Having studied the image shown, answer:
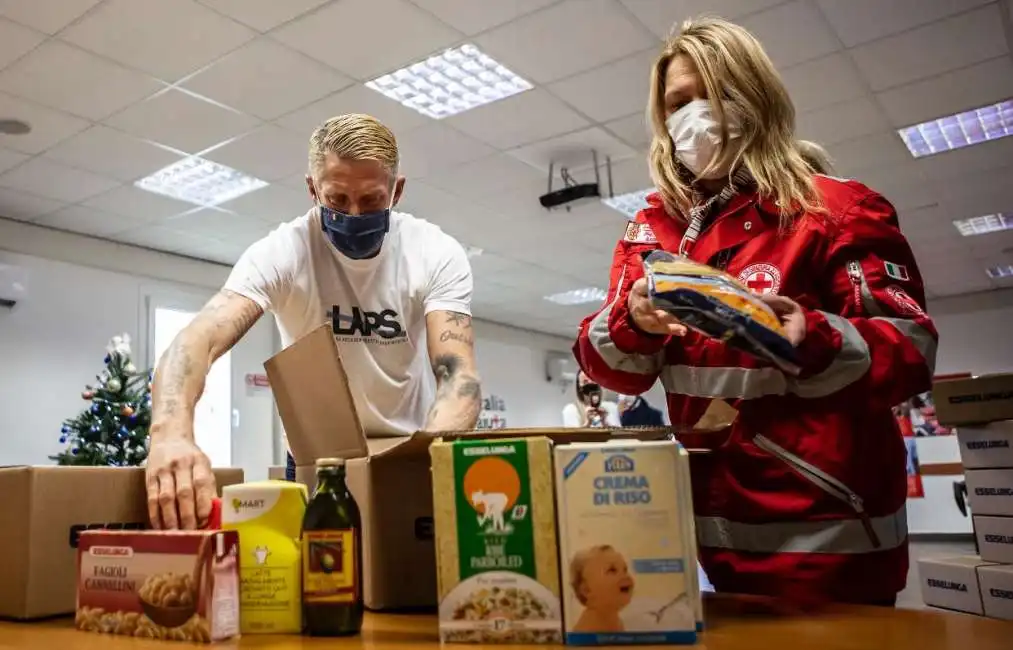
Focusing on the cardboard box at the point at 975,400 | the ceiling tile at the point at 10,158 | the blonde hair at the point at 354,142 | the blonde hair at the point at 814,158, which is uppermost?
the ceiling tile at the point at 10,158

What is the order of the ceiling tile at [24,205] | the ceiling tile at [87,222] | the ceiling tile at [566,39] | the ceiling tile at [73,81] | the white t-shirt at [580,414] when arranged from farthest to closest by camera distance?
1. the white t-shirt at [580,414]
2. the ceiling tile at [87,222]
3. the ceiling tile at [24,205]
4. the ceiling tile at [73,81]
5. the ceiling tile at [566,39]

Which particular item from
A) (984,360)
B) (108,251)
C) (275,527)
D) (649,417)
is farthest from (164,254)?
(984,360)

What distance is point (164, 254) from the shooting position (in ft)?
23.1

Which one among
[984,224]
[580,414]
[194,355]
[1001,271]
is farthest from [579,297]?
[194,355]

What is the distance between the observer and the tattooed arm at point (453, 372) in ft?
4.90

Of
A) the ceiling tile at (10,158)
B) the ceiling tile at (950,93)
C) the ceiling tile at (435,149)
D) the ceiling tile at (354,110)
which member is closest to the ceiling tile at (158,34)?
the ceiling tile at (354,110)

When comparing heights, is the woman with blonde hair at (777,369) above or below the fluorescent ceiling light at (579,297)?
below

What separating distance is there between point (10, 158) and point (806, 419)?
5.34m

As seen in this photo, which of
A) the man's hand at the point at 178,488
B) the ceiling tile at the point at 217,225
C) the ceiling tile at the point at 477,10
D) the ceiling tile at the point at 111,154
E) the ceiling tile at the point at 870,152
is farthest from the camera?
the ceiling tile at the point at 217,225

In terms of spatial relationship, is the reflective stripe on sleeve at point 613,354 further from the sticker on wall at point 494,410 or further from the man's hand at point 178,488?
the sticker on wall at point 494,410

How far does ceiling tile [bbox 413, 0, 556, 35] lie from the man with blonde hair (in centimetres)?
201

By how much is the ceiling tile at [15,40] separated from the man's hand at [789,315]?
3.82 meters

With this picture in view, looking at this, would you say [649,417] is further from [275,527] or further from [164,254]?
[275,527]

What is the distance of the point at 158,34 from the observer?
3602 mm
